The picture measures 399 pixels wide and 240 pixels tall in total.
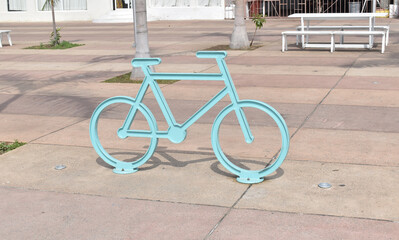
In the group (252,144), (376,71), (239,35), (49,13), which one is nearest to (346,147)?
(252,144)

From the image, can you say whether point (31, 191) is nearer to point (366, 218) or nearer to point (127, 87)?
point (366, 218)

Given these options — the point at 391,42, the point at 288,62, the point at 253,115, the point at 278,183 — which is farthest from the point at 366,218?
the point at 391,42

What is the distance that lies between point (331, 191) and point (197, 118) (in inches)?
55.3

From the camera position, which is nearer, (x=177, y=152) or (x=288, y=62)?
(x=177, y=152)

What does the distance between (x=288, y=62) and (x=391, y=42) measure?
4.79 meters

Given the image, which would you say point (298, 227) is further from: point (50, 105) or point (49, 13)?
point (49, 13)

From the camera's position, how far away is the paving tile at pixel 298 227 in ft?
15.1

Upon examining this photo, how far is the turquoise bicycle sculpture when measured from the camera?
5.68 metres

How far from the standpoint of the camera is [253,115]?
8758 mm

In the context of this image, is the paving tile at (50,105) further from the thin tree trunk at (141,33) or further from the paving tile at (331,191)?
the paving tile at (331,191)

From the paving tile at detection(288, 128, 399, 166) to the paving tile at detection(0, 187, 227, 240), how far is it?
1897mm

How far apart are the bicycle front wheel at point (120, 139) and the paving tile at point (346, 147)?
160 cm

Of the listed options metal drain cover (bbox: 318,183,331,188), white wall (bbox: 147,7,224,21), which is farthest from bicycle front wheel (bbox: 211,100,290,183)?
white wall (bbox: 147,7,224,21)

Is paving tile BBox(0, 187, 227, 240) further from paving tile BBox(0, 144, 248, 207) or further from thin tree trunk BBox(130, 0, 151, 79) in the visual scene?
thin tree trunk BBox(130, 0, 151, 79)
